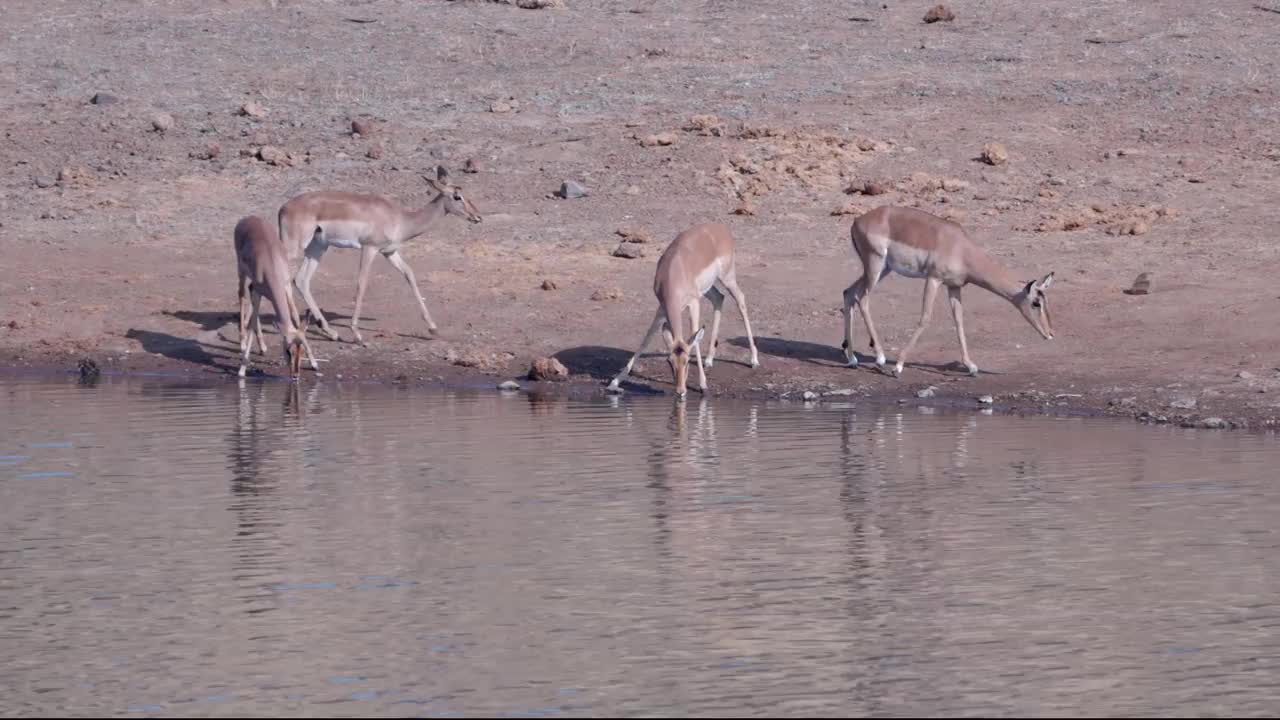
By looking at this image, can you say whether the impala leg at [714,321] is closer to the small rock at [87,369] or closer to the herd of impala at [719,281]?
the herd of impala at [719,281]

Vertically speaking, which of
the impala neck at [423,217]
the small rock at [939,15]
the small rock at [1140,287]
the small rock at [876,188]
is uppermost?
the small rock at [939,15]

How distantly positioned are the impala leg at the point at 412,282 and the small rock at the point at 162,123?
5.95 meters

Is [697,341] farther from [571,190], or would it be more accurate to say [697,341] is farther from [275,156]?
[275,156]

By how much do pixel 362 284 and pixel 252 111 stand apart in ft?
22.4

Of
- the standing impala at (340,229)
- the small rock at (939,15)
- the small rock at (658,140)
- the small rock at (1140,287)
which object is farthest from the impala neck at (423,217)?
the small rock at (939,15)

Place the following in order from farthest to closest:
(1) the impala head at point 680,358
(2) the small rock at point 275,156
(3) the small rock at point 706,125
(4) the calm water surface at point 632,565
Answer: (3) the small rock at point 706,125 → (2) the small rock at point 275,156 → (1) the impala head at point 680,358 → (4) the calm water surface at point 632,565

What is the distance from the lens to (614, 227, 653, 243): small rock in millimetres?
22203

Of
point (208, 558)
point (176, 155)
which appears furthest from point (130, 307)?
point (208, 558)

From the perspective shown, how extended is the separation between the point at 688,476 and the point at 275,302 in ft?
20.9

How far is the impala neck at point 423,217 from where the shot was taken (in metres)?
21.2

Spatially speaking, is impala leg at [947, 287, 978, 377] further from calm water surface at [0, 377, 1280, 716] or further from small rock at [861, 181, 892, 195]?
small rock at [861, 181, 892, 195]

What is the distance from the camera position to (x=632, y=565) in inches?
450

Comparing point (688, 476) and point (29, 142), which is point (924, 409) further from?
point (29, 142)

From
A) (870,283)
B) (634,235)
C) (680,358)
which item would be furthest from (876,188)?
(680,358)
